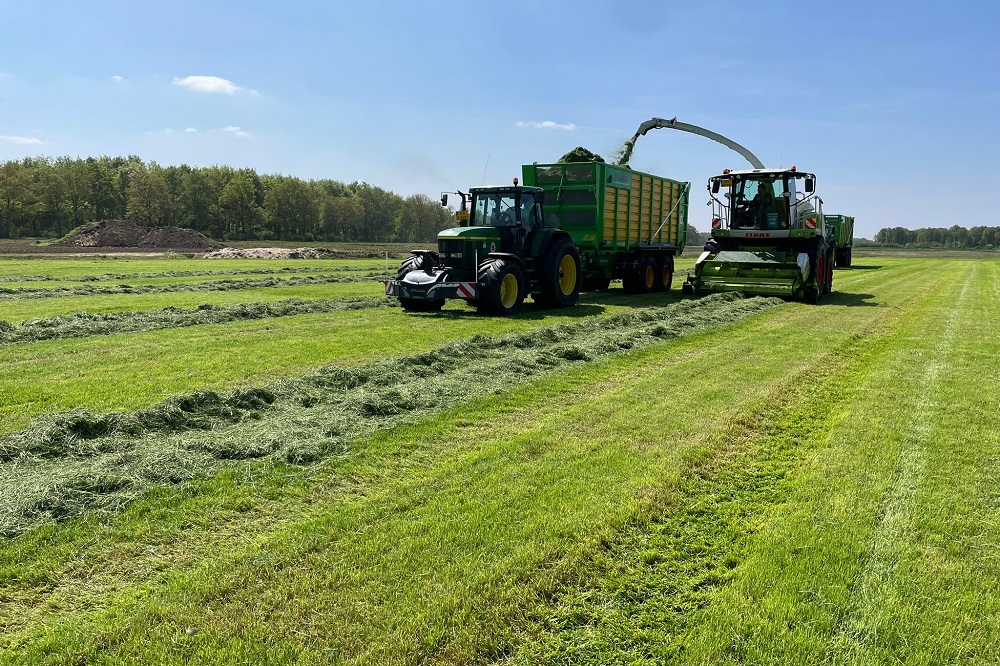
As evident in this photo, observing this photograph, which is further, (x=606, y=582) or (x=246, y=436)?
(x=246, y=436)

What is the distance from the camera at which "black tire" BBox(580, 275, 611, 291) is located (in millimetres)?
20000

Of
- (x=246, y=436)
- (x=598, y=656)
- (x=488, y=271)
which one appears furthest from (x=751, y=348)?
(x=598, y=656)

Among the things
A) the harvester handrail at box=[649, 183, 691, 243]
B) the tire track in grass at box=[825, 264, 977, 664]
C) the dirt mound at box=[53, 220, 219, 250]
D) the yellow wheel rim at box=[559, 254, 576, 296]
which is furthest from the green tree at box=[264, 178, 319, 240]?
the tire track in grass at box=[825, 264, 977, 664]

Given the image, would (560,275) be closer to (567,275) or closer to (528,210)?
(567,275)

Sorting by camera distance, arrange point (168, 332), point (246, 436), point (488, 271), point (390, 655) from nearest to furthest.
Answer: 1. point (390, 655)
2. point (246, 436)
3. point (168, 332)
4. point (488, 271)

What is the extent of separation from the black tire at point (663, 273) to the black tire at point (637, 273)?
0.86m

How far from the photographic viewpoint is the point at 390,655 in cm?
273

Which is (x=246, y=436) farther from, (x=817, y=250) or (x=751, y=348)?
(x=817, y=250)

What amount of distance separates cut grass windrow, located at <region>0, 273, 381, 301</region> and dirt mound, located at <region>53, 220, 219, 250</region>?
32824 mm

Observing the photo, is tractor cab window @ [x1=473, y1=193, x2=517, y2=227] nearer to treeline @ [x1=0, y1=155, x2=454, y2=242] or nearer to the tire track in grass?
the tire track in grass

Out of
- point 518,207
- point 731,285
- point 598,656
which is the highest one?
point 518,207

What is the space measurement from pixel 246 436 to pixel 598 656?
3.50 meters

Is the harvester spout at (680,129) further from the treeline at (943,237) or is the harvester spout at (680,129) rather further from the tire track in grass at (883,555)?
the treeline at (943,237)

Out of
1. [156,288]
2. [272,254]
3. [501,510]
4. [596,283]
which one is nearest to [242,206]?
[272,254]
